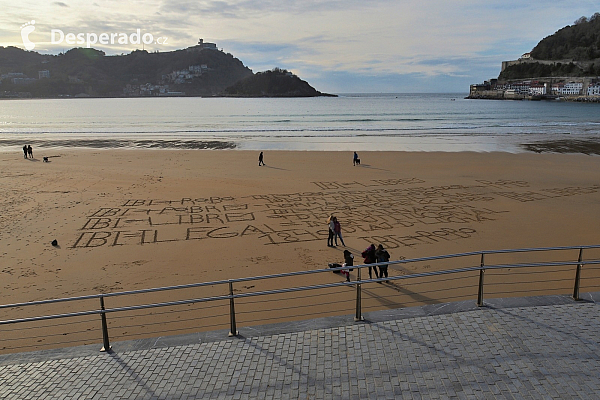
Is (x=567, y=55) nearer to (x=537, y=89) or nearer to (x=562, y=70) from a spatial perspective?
(x=562, y=70)

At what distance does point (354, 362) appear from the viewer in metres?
5.48

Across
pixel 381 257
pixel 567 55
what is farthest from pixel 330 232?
pixel 567 55

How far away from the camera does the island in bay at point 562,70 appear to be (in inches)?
6147

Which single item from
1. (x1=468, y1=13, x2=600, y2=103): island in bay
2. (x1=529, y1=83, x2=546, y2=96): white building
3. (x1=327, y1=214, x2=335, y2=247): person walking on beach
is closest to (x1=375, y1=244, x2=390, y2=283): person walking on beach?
(x1=327, y1=214, x2=335, y2=247): person walking on beach

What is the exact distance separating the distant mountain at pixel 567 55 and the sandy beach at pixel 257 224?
567 feet

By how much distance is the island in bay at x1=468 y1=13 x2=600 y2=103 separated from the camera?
156125 millimetres

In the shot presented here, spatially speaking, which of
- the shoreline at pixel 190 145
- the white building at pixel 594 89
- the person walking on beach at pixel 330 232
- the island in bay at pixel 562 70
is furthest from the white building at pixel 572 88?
the person walking on beach at pixel 330 232

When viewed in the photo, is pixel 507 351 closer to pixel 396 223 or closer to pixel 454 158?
pixel 396 223

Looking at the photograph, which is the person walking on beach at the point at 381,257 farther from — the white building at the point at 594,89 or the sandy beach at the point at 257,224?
the white building at the point at 594,89

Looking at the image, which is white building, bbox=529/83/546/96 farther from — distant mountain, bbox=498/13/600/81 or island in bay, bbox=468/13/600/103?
distant mountain, bbox=498/13/600/81

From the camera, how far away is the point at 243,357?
225 inches

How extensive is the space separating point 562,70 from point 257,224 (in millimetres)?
196999

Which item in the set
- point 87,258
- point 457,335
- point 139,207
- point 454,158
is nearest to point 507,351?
point 457,335

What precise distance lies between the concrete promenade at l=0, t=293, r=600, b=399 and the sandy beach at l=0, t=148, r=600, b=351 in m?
1.93
